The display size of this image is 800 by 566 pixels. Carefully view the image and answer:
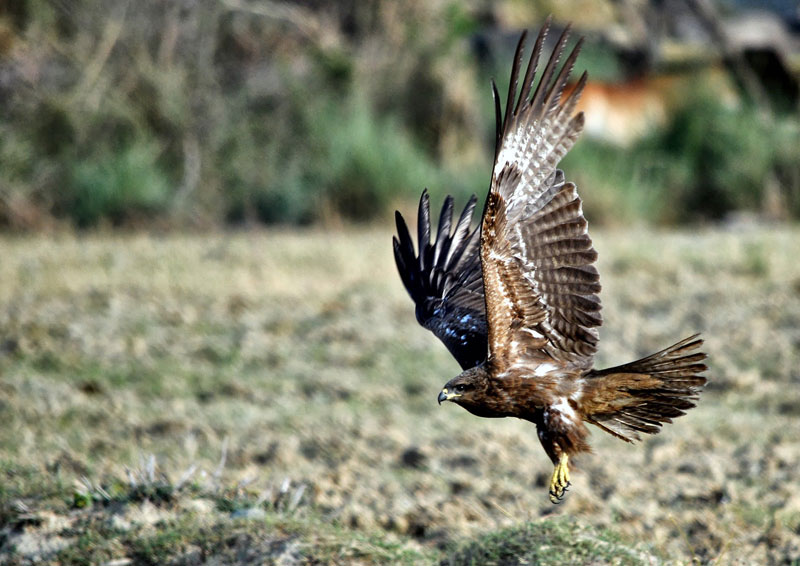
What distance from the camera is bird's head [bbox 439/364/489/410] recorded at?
13.8ft

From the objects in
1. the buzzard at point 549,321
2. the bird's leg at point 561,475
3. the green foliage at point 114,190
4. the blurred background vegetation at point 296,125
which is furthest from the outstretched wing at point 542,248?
the green foliage at point 114,190

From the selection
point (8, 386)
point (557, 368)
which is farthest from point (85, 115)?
point (557, 368)

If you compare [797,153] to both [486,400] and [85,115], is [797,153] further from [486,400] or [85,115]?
[486,400]

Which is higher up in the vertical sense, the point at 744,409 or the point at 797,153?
the point at 797,153

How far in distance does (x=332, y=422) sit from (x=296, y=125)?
27.1ft

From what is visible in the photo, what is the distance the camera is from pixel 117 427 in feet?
21.0

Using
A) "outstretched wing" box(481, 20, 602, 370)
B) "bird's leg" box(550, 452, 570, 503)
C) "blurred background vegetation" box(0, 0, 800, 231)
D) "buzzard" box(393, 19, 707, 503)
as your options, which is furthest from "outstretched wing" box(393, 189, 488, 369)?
"blurred background vegetation" box(0, 0, 800, 231)

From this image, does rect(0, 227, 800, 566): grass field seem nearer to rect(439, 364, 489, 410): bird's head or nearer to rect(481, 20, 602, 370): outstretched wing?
rect(439, 364, 489, 410): bird's head

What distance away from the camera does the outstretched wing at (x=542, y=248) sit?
434cm

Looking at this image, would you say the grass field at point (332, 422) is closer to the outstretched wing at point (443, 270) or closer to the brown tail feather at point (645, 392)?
the brown tail feather at point (645, 392)

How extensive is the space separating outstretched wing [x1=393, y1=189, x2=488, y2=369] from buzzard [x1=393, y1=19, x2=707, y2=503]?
1.16ft

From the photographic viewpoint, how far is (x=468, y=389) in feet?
13.9

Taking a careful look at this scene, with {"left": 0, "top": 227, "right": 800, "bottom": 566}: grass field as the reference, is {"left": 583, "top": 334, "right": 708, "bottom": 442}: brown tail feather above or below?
above

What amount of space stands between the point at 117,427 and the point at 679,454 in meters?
3.10
